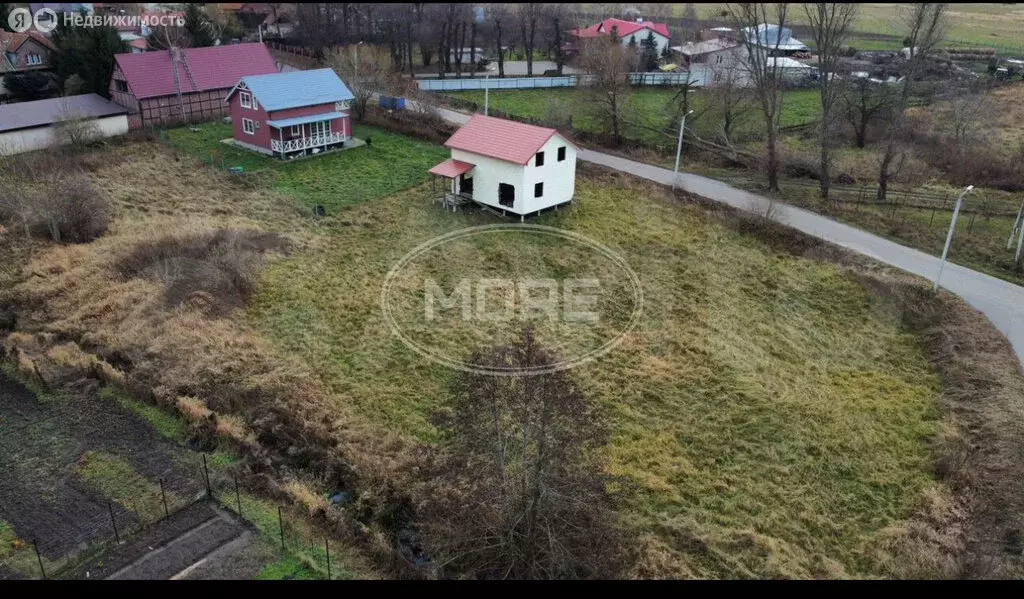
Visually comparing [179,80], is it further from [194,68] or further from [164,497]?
[164,497]

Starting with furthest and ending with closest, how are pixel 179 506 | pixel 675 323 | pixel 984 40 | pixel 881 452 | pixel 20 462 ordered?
pixel 984 40
pixel 675 323
pixel 881 452
pixel 20 462
pixel 179 506

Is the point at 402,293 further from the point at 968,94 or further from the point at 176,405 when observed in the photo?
the point at 968,94

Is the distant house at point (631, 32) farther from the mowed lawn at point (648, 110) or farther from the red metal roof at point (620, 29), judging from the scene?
the mowed lawn at point (648, 110)

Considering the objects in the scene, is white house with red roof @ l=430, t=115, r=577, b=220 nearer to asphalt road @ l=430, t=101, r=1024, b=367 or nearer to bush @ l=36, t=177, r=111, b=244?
asphalt road @ l=430, t=101, r=1024, b=367

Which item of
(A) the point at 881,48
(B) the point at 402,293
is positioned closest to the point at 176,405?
(B) the point at 402,293

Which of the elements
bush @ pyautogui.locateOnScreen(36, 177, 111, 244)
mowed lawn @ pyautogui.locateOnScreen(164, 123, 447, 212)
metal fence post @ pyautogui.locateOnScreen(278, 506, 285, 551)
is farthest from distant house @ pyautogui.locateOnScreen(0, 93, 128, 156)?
metal fence post @ pyautogui.locateOnScreen(278, 506, 285, 551)

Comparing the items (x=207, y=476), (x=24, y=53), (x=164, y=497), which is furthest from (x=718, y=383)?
(x=24, y=53)
